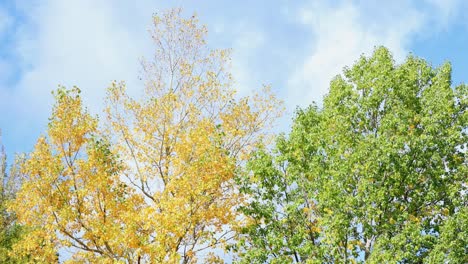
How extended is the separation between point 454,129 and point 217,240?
30.6 ft

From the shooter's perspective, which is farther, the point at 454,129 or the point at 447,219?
the point at 454,129

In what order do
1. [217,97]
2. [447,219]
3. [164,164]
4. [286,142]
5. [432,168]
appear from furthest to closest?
[217,97] → [164,164] → [286,142] → [432,168] → [447,219]

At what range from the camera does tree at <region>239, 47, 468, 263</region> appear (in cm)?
1878

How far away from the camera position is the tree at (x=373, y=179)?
739 inches

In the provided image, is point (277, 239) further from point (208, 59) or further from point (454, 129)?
point (208, 59)

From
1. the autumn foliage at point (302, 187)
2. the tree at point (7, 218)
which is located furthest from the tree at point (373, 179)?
the tree at point (7, 218)

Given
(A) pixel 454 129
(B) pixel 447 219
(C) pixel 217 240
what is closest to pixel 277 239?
(C) pixel 217 240

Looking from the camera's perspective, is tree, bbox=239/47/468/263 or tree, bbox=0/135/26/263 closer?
tree, bbox=239/47/468/263

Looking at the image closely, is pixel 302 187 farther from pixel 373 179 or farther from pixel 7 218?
pixel 7 218

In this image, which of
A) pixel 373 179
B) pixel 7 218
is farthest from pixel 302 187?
pixel 7 218

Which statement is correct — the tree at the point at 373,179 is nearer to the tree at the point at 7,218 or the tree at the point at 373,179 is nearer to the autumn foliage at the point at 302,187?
the autumn foliage at the point at 302,187

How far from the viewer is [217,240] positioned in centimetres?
2147

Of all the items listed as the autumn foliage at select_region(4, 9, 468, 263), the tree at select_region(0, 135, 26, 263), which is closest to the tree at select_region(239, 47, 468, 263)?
the autumn foliage at select_region(4, 9, 468, 263)

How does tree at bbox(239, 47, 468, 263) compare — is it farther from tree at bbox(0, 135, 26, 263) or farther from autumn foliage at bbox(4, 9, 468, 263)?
tree at bbox(0, 135, 26, 263)
